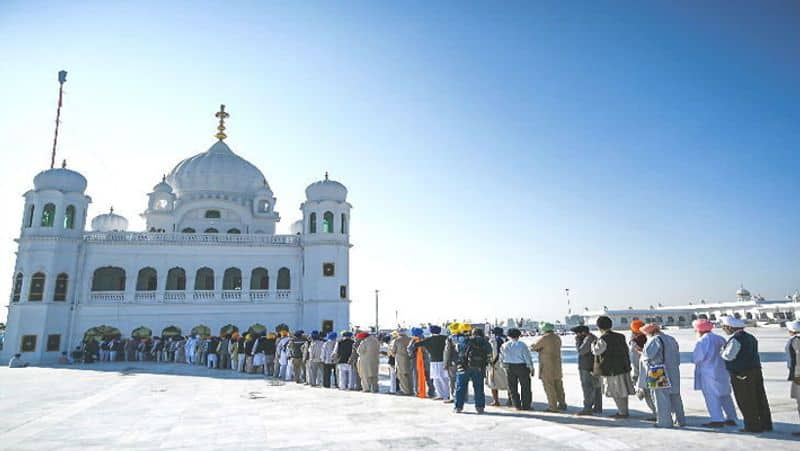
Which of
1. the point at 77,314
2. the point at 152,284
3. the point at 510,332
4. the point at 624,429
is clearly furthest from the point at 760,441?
the point at 152,284

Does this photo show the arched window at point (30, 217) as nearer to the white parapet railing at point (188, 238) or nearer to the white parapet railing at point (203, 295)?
the white parapet railing at point (188, 238)

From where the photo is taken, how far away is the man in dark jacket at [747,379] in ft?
22.6

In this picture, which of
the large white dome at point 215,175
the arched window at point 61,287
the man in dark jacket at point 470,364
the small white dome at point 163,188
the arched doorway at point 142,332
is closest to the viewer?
the man in dark jacket at point 470,364

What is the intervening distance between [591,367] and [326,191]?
2702 cm

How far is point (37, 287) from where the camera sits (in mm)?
27969

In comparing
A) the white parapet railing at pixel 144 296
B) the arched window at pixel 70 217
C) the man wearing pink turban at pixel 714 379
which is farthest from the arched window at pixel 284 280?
the man wearing pink turban at pixel 714 379

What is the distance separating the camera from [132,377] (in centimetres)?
1802

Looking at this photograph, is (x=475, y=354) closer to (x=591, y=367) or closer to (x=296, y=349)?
(x=591, y=367)

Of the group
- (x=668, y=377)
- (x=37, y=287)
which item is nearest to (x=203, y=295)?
(x=37, y=287)

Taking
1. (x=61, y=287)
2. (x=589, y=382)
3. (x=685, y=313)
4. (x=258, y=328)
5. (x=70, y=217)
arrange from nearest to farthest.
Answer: (x=589, y=382) → (x=61, y=287) → (x=70, y=217) → (x=258, y=328) → (x=685, y=313)

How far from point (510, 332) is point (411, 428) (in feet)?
10.1

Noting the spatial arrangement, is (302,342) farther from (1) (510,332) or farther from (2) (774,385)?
(2) (774,385)

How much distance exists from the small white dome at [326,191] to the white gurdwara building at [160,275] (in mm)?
73

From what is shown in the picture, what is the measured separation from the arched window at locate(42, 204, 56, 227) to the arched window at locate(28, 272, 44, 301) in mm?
3305
